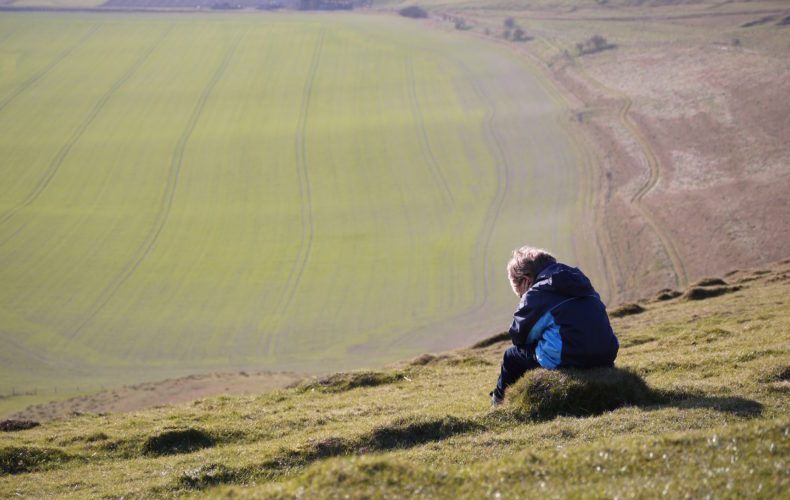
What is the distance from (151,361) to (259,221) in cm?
2189

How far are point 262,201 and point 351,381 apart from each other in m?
47.9

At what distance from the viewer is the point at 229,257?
5566cm

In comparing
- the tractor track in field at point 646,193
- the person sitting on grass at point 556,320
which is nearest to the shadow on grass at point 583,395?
the person sitting on grass at point 556,320

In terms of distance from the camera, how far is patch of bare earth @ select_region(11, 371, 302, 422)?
32.8m

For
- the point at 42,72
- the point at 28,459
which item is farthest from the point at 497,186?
the point at 42,72

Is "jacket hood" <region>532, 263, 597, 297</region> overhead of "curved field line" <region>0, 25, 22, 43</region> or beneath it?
overhead

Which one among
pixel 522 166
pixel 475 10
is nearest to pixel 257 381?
pixel 522 166

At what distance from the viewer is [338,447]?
35.7 feet

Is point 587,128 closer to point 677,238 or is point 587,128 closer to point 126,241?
point 677,238

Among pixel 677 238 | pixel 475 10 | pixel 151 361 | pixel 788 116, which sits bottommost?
pixel 151 361

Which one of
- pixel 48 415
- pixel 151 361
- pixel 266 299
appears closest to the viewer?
pixel 48 415

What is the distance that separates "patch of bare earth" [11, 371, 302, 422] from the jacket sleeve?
22.6 meters

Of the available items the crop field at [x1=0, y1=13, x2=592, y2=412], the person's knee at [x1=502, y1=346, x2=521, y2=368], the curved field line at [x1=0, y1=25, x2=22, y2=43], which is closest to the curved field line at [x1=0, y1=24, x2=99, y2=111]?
the crop field at [x1=0, y1=13, x2=592, y2=412]

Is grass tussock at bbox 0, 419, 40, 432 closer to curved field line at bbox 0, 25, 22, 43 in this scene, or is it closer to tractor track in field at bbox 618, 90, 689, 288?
tractor track in field at bbox 618, 90, 689, 288
